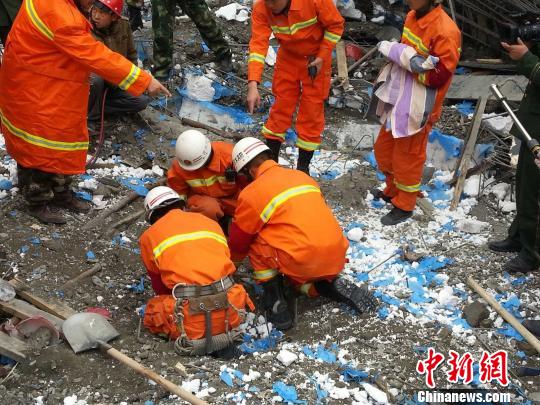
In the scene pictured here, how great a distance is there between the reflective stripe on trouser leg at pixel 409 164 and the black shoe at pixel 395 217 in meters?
0.09

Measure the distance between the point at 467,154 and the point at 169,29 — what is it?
364 centimetres

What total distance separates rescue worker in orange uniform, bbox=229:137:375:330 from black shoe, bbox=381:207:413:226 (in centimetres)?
127

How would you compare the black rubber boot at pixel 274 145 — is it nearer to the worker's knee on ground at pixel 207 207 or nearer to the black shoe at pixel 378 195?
the black shoe at pixel 378 195

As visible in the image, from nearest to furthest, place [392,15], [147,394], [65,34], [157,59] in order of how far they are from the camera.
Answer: [147,394] < [65,34] < [157,59] < [392,15]

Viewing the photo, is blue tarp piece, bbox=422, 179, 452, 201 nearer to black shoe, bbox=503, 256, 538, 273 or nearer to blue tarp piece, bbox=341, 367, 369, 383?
black shoe, bbox=503, 256, 538, 273

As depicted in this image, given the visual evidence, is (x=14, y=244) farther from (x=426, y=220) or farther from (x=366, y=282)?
(x=426, y=220)

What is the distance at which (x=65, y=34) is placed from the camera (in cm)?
412

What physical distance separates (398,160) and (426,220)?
69 cm

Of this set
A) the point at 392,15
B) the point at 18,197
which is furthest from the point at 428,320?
the point at 392,15

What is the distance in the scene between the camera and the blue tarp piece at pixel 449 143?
248 inches

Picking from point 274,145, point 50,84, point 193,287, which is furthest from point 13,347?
point 274,145

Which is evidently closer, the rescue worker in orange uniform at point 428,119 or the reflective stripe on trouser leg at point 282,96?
the rescue worker in orange uniform at point 428,119

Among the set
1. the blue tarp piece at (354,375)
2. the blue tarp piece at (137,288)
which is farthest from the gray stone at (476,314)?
the blue tarp piece at (137,288)

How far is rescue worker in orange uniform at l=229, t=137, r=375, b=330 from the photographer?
3.94m
